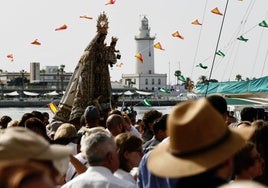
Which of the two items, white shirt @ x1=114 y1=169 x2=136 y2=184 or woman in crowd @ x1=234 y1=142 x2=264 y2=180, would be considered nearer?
woman in crowd @ x1=234 y1=142 x2=264 y2=180

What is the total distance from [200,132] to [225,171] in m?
0.27

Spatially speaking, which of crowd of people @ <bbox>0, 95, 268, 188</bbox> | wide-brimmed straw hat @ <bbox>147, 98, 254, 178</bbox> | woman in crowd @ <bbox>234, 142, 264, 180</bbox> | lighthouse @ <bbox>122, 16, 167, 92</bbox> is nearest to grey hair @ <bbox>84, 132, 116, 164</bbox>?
crowd of people @ <bbox>0, 95, 268, 188</bbox>

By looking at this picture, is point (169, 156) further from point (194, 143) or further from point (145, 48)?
point (145, 48)

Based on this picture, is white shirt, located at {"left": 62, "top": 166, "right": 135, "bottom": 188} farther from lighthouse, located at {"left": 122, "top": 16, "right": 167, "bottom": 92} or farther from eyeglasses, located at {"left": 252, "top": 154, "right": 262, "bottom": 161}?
lighthouse, located at {"left": 122, "top": 16, "right": 167, "bottom": 92}

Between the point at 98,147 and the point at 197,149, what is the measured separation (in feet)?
6.31

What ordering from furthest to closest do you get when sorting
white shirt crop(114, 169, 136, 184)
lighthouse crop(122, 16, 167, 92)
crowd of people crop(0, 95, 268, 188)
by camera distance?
1. lighthouse crop(122, 16, 167, 92)
2. white shirt crop(114, 169, 136, 184)
3. crowd of people crop(0, 95, 268, 188)

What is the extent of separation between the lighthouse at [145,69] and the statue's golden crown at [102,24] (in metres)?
156

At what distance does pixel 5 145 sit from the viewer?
4742mm

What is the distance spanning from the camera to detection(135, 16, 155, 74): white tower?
181 m

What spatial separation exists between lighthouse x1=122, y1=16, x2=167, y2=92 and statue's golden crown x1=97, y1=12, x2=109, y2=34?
156m

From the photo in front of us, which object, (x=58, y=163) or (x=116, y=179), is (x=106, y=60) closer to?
(x=116, y=179)

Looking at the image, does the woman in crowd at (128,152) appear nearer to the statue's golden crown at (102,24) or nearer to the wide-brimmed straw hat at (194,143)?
the wide-brimmed straw hat at (194,143)

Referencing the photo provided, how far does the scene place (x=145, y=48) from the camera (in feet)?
594

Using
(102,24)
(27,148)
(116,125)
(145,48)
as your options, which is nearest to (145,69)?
(145,48)
